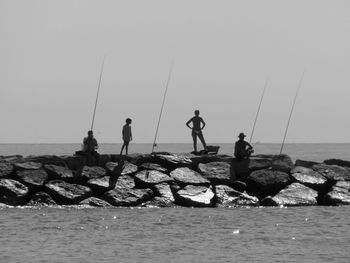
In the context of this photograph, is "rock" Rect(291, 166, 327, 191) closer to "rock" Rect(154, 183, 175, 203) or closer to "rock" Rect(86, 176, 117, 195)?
"rock" Rect(154, 183, 175, 203)

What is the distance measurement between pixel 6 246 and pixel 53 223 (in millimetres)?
2862

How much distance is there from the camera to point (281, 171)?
2936 cm

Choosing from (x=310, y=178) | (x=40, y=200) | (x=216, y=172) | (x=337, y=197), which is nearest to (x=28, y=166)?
(x=40, y=200)

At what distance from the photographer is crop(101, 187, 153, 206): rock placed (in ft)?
88.8

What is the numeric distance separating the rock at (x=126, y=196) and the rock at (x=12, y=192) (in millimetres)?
2127

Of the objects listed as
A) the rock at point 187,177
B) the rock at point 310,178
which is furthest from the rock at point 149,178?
the rock at point 310,178

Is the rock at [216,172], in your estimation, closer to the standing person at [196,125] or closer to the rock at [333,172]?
the standing person at [196,125]

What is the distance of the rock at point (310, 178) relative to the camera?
1134 inches

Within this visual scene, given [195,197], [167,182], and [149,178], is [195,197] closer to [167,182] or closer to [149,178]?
[167,182]

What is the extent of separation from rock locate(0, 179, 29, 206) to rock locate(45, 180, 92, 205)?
0.66 meters

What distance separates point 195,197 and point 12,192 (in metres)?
4.91

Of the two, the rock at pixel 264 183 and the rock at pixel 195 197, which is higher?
the rock at pixel 264 183

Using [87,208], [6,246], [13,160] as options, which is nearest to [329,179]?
[87,208]

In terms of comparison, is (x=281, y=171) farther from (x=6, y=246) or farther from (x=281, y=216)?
(x=6, y=246)
